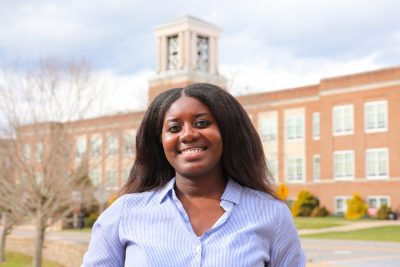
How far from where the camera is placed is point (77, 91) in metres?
19.2

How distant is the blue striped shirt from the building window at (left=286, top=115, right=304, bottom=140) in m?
42.6

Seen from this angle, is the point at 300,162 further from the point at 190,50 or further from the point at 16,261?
the point at 16,261

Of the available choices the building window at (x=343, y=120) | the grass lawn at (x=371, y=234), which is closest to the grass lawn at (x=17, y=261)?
the grass lawn at (x=371, y=234)

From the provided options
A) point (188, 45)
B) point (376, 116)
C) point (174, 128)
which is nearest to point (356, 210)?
point (376, 116)

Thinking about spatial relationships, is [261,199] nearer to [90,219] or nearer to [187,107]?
[187,107]

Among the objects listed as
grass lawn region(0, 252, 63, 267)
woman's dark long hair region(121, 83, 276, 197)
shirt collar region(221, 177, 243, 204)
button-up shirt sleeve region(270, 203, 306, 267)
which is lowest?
grass lawn region(0, 252, 63, 267)

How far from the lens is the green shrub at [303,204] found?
41.3 meters

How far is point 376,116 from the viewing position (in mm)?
40344

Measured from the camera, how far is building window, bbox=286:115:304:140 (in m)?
44.9

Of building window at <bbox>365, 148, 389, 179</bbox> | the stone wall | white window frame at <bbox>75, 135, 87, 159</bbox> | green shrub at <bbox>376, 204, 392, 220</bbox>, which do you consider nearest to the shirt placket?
the stone wall

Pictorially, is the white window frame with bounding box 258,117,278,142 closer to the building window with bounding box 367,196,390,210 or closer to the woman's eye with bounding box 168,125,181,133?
the building window with bounding box 367,196,390,210

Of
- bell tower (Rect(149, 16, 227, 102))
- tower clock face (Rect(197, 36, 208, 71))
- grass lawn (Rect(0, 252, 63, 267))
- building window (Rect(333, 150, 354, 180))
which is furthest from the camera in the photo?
tower clock face (Rect(197, 36, 208, 71))

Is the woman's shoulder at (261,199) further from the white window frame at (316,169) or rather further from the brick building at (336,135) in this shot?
the white window frame at (316,169)

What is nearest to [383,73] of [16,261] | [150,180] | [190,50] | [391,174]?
[391,174]
